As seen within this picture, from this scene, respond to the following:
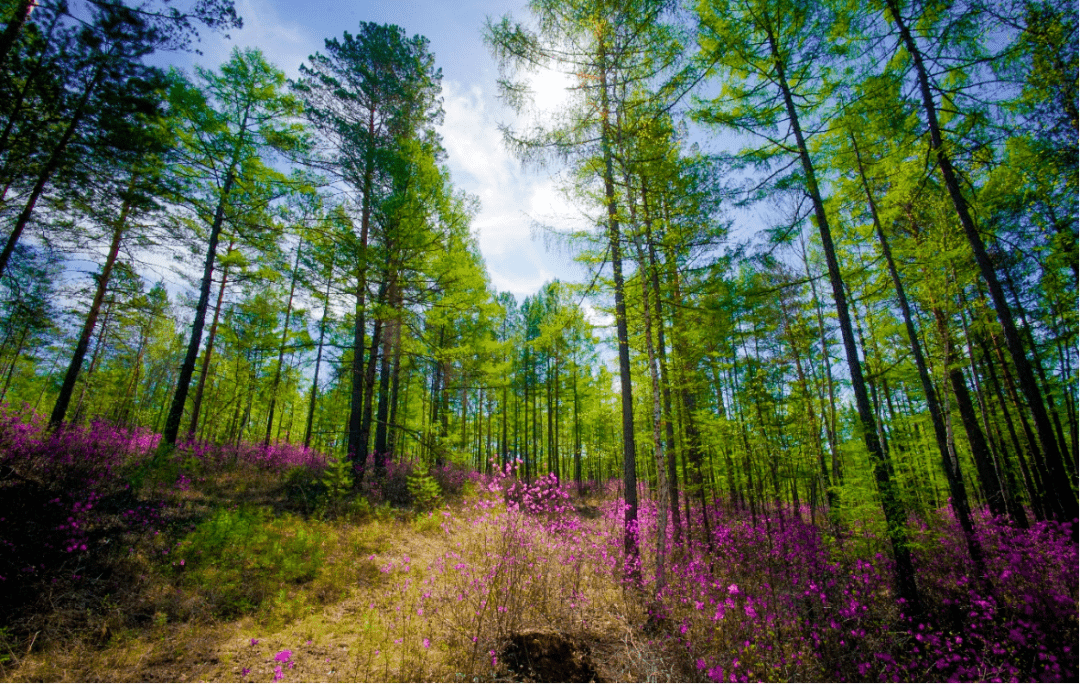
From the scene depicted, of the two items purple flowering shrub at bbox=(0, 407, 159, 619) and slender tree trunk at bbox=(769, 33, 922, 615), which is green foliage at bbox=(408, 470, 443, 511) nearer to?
purple flowering shrub at bbox=(0, 407, 159, 619)

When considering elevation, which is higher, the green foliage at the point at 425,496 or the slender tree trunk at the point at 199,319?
the slender tree trunk at the point at 199,319

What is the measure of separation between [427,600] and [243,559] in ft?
10.6

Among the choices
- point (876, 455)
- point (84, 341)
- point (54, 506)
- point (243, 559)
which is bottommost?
point (243, 559)

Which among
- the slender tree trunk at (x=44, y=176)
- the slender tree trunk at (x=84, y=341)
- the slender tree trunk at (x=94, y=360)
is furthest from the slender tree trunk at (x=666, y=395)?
the slender tree trunk at (x=94, y=360)

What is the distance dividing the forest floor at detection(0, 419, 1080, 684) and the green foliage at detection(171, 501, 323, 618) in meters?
0.03

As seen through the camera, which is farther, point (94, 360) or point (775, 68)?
point (94, 360)

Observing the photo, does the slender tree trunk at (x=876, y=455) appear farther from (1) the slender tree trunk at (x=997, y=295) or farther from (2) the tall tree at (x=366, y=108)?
(2) the tall tree at (x=366, y=108)

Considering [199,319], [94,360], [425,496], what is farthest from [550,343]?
[94,360]

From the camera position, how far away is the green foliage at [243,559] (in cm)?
489

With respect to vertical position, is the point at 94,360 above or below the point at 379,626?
above

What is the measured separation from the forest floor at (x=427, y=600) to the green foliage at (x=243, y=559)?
0.03m

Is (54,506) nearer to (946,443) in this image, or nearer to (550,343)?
(550,343)

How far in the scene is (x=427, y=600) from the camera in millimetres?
4750

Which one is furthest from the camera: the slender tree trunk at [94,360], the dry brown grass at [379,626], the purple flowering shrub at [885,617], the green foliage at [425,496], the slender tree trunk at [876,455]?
the slender tree trunk at [94,360]
